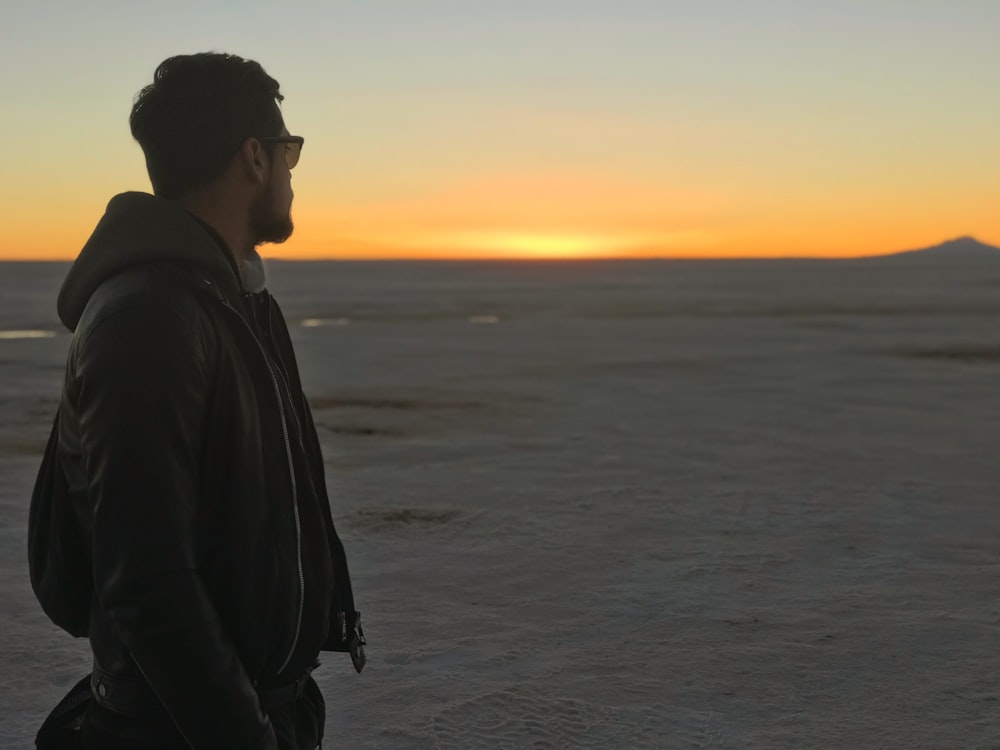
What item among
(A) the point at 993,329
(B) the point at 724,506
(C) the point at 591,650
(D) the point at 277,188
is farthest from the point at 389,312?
(D) the point at 277,188

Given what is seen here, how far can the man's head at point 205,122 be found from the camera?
6.23 ft

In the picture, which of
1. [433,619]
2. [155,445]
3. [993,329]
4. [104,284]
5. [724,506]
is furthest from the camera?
[993,329]

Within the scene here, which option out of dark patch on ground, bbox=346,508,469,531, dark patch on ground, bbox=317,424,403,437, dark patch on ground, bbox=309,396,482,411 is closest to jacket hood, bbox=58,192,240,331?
dark patch on ground, bbox=346,508,469,531

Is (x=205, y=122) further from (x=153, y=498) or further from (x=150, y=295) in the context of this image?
(x=153, y=498)

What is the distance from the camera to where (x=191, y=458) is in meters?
1.74

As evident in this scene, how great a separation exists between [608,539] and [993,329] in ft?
77.7

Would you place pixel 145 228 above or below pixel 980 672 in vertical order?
above

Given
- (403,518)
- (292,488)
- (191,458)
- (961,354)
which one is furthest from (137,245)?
(961,354)

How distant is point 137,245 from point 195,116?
9.7 inches

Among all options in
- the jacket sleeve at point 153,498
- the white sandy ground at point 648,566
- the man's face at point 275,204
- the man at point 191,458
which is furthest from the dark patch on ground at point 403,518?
the jacket sleeve at point 153,498

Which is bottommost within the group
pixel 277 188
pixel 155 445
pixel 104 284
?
pixel 155 445

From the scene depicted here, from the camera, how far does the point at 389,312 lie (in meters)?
39.7

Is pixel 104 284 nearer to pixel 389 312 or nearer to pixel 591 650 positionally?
pixel 591 650

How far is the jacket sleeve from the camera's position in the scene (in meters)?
1.68
